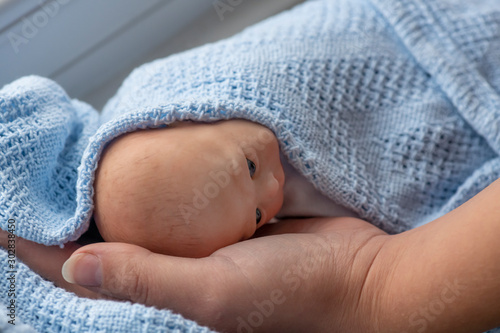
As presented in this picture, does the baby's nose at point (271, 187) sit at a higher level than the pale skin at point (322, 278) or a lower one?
higher

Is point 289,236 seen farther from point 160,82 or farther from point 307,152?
point 160,82

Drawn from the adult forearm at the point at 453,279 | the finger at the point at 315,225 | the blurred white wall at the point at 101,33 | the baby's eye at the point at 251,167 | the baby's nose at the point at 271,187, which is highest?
the blurred white wall at the point at 101,33

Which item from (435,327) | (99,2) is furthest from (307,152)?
(99,2)

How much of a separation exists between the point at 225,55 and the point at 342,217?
43cm

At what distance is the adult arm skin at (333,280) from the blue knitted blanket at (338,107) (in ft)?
0.47

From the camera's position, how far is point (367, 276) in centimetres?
84

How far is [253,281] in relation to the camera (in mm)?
770

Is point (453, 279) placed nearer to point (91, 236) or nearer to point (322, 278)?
point (322, 278)

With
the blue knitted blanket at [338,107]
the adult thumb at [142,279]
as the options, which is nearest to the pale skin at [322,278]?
the adult thumb at [142,279]

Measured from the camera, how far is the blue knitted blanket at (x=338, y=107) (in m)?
0.86

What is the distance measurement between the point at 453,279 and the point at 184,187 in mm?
466

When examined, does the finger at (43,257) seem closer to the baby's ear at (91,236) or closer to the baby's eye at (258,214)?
the baby's ear at (91,236)

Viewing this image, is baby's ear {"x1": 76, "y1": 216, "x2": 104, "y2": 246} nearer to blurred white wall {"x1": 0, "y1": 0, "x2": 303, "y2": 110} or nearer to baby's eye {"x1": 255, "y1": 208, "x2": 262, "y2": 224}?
baby's eye {"x1": 255, "y1": 208, "x2": 262, "y2": 224}

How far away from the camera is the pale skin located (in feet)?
2.44
